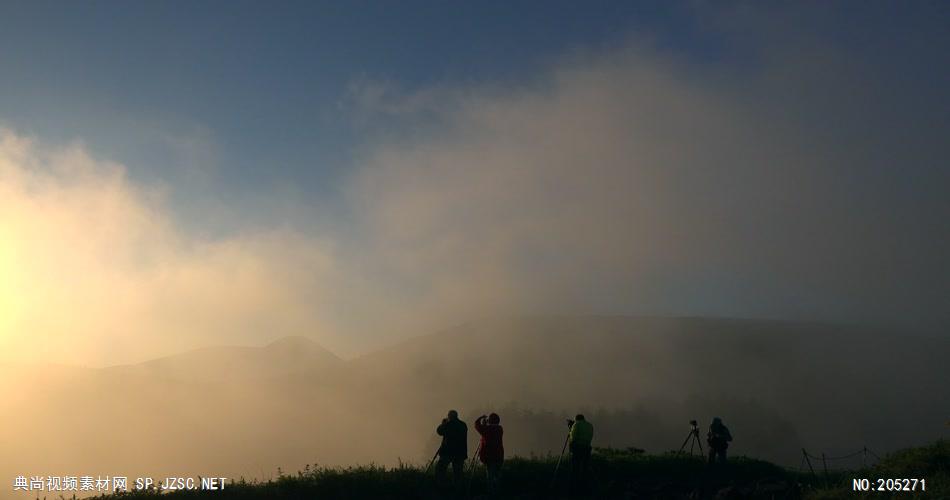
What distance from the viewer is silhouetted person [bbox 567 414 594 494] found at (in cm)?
1781

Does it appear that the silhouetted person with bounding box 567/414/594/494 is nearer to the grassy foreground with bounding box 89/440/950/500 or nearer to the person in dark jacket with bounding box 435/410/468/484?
the grassy foreground with bounding box 89/440/950/500

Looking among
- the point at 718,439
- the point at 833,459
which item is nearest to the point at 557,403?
the point at 833,459

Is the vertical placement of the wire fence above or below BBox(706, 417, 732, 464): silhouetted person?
below

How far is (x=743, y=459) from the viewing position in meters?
24.4

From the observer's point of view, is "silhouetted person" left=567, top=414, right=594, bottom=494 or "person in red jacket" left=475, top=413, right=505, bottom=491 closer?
"person in red jacket" left=475, top=413, right=505, bottom=491

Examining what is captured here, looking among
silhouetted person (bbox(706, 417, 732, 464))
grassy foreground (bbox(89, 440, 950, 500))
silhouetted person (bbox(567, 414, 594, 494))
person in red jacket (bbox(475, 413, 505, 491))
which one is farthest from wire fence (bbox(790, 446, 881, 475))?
person in red jacket (bbox(475, 413, 505, 491))

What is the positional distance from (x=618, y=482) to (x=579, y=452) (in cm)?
224

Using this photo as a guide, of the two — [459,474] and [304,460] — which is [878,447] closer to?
[304,460]

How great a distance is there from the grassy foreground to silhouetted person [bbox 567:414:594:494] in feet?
1.10

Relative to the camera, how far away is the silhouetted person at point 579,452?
17.8 meters

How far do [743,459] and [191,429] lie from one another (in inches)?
6809

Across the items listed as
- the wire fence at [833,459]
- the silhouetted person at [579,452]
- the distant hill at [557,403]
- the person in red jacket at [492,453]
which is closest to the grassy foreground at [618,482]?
the silhouetted person at [579,452]

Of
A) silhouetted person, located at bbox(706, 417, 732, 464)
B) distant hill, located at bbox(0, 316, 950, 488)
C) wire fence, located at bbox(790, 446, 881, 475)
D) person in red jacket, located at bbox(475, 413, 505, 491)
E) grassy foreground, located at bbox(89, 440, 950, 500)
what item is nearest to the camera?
grassy foreground, located at bbox(89, 440, 950, 500)

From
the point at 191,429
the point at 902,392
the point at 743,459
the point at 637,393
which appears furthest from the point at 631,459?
the point at 191,429
